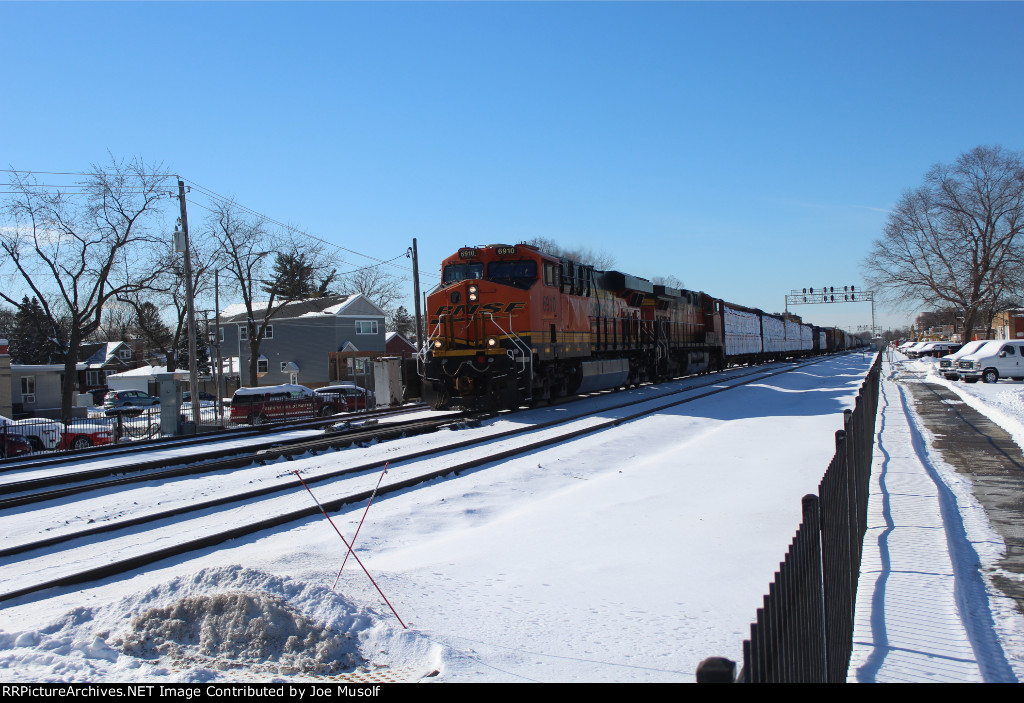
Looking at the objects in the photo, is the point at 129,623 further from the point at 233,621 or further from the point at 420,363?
the point at 420,363

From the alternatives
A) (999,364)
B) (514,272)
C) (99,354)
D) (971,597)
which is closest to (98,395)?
(99,354)

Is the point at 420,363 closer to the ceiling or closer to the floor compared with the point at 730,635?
closer to the ceiling

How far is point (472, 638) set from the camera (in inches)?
176

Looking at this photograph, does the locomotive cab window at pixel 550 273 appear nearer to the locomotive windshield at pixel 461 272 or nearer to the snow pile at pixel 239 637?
the locomotive windshield at pixel 461 272

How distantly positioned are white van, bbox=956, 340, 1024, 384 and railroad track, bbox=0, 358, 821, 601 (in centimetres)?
2512

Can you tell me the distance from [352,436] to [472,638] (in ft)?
33.3

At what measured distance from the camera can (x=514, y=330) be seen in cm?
1762

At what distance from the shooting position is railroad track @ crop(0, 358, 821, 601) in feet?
19.9

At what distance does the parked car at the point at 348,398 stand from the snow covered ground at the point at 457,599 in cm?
1832

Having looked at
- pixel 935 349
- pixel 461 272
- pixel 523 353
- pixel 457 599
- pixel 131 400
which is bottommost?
pixel 131 400

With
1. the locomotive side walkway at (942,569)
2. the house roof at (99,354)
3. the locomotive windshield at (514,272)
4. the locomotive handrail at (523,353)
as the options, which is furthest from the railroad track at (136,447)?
the house roof at (99,354)

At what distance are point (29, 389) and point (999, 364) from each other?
176 feet

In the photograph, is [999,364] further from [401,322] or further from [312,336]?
[401,322]
